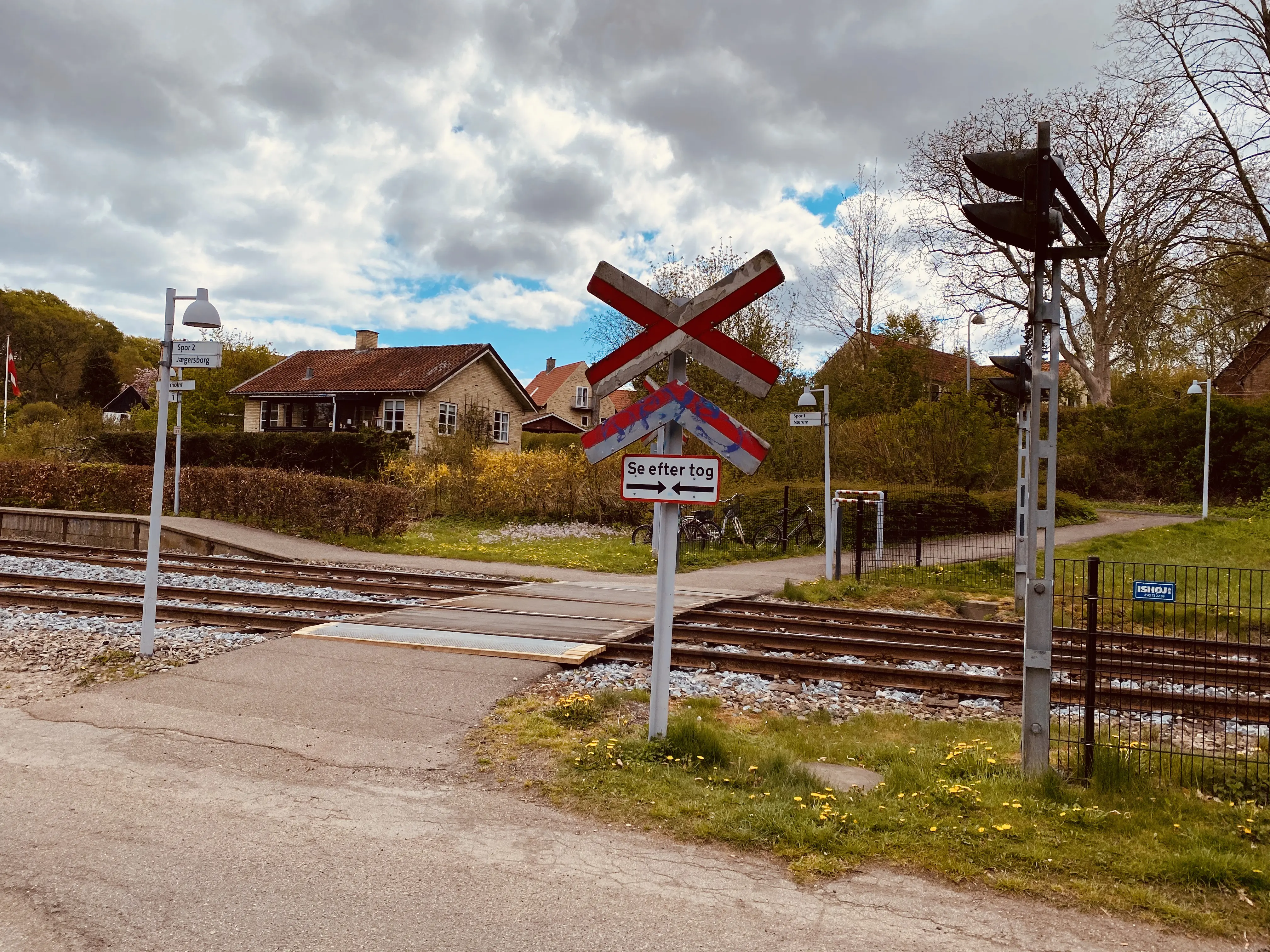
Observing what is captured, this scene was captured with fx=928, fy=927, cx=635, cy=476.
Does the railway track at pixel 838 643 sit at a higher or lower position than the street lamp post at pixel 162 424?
lower

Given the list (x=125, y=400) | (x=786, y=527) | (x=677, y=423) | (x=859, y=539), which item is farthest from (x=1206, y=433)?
(x=125, y=400)

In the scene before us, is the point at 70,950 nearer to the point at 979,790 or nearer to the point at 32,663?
the point at 979,790

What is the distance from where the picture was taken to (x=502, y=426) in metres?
48.5

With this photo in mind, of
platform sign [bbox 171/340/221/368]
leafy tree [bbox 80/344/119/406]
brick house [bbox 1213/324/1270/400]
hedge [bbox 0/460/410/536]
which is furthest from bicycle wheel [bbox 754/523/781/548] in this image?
leafy tree [bbox 80/344/119/406]

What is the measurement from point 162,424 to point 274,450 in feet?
86.1

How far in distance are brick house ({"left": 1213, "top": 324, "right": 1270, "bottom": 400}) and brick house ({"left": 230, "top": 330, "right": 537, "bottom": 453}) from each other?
3178 centimetres

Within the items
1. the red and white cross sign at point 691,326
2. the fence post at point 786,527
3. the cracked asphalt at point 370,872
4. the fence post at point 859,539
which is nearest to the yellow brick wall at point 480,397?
the fence post at point 786,527

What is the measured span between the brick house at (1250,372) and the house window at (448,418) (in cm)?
3271

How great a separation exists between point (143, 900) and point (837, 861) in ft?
→ 9.98

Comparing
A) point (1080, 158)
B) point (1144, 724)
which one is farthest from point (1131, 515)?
point (1144, 724)

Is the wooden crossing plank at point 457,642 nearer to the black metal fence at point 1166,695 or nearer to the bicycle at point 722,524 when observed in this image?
the black metal fence at point 1166,695

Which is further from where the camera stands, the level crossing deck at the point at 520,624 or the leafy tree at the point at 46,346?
the leafy tree at the point at 46,346

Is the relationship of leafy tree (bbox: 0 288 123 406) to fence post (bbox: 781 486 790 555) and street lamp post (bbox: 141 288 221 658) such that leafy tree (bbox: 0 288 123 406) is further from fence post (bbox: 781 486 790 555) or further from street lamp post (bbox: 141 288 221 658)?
street lamp post (bbox: 141 288 221 658)

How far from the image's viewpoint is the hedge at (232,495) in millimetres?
21219
